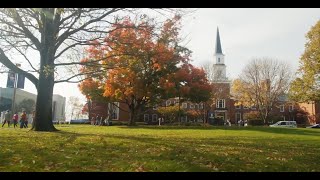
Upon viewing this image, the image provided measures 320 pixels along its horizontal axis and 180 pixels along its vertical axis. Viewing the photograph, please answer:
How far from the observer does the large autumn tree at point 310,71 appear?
35659 mm

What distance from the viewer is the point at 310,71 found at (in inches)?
1416

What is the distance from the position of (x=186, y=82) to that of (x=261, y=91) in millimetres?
19088

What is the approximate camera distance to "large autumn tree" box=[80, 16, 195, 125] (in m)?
17.7

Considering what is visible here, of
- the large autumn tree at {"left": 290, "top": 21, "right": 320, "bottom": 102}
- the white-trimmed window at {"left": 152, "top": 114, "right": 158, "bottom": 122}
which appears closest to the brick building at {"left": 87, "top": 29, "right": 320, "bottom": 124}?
the white-trimmed window at {"left": 152, "top": 114, "right": 158, "bottom": 122}

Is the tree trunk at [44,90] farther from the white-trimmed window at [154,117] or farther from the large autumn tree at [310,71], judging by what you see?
the white-trimmed window at [154,117]

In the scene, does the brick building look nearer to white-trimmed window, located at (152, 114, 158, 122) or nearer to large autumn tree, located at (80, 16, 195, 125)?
white-trimmed window, located at (152, 114, 158, 122)

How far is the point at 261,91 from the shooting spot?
54688mm

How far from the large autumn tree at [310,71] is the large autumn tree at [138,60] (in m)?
12.0

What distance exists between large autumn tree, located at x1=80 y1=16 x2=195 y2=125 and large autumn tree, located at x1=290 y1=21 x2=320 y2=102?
12.0m

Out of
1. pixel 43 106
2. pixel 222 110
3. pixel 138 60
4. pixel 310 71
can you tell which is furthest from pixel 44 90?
pixel 222 110

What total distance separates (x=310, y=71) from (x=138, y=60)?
2014 centimetres

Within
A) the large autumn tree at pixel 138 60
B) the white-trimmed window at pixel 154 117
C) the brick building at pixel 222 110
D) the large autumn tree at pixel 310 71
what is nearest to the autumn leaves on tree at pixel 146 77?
the large autumn tree at pixel 138 60

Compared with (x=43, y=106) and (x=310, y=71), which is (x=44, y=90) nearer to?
(x=43, y=106)
